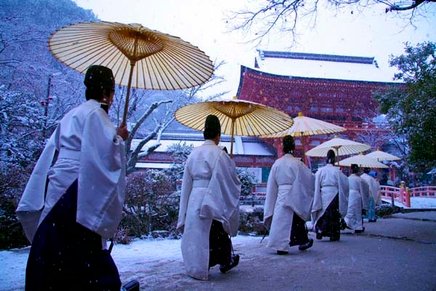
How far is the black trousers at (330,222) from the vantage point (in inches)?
259

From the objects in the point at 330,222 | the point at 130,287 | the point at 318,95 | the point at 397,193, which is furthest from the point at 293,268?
the point at 318,95

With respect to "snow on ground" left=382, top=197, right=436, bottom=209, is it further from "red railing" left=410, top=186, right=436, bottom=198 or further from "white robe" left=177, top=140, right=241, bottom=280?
"white robe" left=177, top=140, right=241, bottom=280

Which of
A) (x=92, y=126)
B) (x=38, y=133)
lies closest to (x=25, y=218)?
(x=92, y=126)

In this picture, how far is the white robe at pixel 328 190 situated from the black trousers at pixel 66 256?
17.0ft

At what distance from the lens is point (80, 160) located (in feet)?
6.63

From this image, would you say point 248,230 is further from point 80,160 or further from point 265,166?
point 265,166

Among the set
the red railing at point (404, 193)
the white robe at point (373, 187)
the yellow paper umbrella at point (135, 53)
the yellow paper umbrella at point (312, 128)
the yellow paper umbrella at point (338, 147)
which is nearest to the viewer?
the yellow paper umbrella at point (135, 53)

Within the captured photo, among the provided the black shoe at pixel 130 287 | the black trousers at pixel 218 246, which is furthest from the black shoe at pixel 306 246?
the black shoe at pixel 130 287

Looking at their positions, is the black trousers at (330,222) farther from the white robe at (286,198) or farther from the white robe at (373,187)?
the white robe at (373,187)

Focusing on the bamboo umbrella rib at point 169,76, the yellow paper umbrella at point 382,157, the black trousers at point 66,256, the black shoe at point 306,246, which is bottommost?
the black shoe at point 306,246

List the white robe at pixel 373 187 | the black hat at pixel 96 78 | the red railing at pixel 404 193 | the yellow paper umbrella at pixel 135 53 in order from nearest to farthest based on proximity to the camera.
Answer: the black hat at pixel 96 78
the yellow paper umbrella at pixel 135 53
the white robe at pixel 373 187
the red railing at pixel 404 193

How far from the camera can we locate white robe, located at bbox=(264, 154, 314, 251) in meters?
4.99

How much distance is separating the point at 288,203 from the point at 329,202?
2.01 metres

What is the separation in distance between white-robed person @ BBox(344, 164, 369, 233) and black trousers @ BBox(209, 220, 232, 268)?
548 cm
